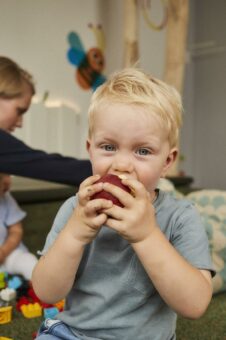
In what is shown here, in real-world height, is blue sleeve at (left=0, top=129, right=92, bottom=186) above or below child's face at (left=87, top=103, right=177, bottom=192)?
below

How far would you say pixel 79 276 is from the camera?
0.63 metres

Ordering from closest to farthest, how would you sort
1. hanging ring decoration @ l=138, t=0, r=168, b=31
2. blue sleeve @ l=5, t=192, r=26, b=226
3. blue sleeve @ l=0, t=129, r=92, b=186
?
blue sleeve @ l=0, t=129, r=92, b=186 → blue sleeve @ l=5, t=192, r=26, b=226 → hanging ring decoration @ l=138, t=0, r=168, b=31

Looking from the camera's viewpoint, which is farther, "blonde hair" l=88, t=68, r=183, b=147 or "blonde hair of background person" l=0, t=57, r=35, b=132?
"blonde hair of background person" l=0, t=57, r=35, b=132

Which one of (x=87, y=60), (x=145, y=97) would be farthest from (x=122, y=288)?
(x=87, y=60)

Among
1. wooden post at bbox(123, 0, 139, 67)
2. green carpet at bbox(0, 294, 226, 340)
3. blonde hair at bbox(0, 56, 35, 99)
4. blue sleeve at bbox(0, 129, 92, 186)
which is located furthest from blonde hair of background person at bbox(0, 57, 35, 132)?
wooden post at bbox(123, 0, 139, 67)

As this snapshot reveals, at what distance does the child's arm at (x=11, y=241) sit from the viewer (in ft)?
4.27

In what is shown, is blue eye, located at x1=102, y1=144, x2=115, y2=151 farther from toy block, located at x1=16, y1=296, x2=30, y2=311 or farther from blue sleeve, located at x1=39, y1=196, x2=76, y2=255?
toy block, located at x1=16, y1=296, x2=30, y2=311

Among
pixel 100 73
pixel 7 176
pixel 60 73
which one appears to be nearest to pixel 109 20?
pixel 100 73

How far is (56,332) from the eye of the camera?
2.08 feet

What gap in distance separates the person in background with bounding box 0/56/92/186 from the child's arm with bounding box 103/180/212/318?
2.46 feet

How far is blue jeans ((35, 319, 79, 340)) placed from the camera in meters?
0.63

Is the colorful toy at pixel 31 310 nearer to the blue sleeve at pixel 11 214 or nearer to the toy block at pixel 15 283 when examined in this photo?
the toy block at pixel 15 283

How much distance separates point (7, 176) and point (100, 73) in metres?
1.47

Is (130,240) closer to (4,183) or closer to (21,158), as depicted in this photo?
(21,158)
